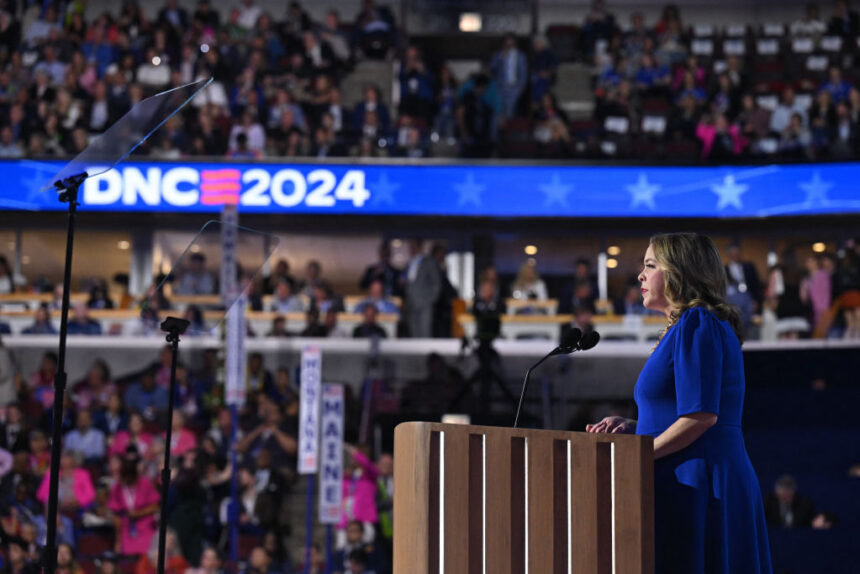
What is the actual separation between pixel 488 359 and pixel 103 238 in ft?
23.9

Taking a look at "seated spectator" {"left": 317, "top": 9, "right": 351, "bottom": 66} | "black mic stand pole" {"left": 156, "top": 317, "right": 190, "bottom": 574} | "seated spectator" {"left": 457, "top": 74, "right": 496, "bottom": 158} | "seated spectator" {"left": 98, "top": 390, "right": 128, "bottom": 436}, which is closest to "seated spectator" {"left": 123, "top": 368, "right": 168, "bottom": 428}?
"seated spectator" {"left": 98, "top": 390, "right": 128, "bottom": 436}

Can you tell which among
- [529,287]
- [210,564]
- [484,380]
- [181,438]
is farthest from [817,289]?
[210,564]

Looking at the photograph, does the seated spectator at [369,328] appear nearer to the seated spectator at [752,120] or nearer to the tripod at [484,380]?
the tripod at [484,380]

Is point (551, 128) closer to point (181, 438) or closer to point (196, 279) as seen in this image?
point (181, 438)

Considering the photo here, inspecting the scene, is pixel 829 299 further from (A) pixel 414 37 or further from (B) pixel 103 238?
(B) pixel 103 238

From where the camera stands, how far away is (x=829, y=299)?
12844 mm

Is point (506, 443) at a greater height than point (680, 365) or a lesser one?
lesser

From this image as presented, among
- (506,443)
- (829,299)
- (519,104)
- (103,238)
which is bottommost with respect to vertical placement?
(506,443)

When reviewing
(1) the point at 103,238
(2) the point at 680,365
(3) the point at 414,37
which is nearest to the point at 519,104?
(3) the point at 414,37

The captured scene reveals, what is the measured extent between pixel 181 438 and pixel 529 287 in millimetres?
4645

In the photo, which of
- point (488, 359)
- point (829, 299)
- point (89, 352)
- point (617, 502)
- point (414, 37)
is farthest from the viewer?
point (414, 37)

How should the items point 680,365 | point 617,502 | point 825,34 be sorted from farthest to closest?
point 825,34, point 680,365, point 617,502

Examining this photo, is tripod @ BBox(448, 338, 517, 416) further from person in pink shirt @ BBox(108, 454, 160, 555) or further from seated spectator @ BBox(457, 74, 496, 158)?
seated spectator @ BBox(457, 74, 496, 158)

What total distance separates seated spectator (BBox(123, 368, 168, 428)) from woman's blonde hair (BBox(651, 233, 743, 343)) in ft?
32.6
